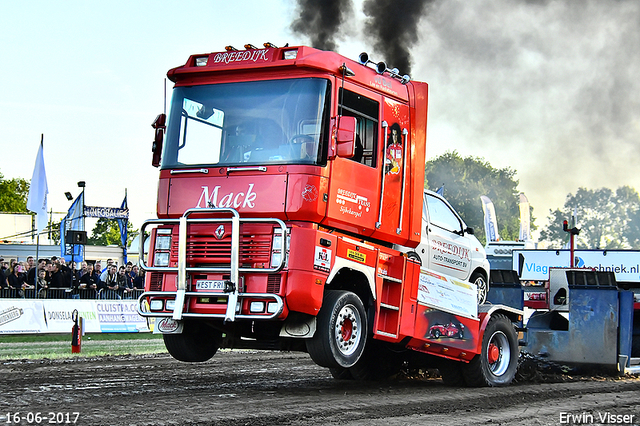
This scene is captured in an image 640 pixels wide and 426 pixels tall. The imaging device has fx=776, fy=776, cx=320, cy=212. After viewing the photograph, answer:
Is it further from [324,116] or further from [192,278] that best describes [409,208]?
[192,278]

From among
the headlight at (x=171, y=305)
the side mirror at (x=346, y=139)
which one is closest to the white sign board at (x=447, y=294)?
the side mirror at (x=346, y=139)

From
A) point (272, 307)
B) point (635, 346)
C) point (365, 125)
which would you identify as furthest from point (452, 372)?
point (365, 125)

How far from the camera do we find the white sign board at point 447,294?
9562 millimetres

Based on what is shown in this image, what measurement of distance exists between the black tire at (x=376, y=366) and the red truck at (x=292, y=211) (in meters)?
1.15

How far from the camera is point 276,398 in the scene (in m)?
8.41

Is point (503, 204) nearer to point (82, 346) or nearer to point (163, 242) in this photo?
point (82, 346)

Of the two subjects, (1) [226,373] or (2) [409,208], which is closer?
(2) [409,208]

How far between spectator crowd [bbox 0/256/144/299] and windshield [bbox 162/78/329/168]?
12.2 m

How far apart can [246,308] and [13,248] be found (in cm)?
4561

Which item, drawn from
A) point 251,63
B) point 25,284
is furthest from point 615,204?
point 251,63

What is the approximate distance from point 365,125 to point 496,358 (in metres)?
3.88

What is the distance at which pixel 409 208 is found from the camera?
9.45 meters

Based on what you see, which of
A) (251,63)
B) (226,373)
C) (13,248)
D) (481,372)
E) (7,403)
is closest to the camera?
(7,403)

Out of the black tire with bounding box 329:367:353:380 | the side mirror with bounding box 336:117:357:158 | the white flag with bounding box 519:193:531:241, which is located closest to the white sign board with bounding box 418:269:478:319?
the black tire with bounding box 329:367:353:380
